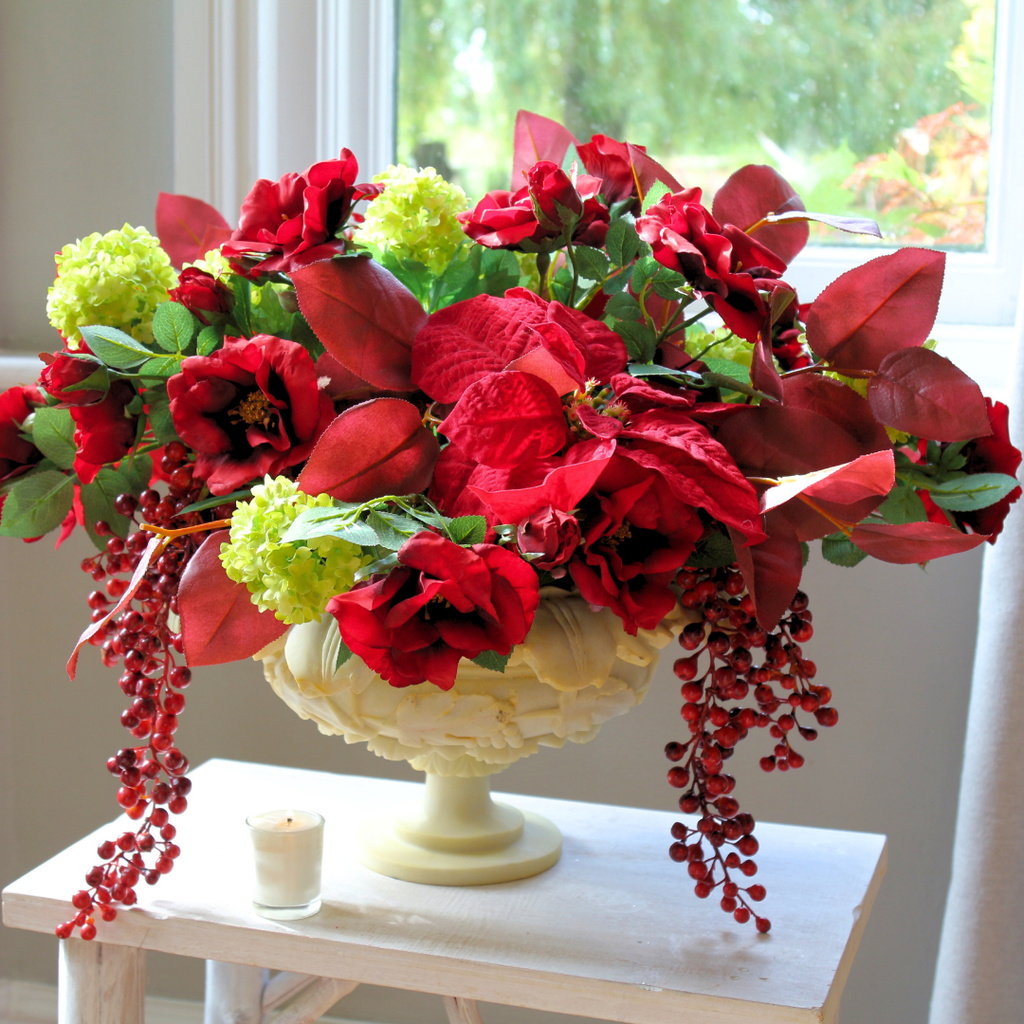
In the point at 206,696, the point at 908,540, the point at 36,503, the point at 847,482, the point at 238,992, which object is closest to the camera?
the point at 847,482

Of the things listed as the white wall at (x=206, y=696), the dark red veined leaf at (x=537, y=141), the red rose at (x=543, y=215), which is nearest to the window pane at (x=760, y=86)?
the white wall at (x=206, y=696)

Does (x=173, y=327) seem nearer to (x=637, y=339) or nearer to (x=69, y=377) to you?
(x=69, y=377)

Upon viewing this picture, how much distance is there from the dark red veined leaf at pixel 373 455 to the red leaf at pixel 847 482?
0.19 m

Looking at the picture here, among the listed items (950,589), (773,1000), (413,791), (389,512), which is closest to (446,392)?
(389,512)

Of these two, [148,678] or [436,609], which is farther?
[148,678]

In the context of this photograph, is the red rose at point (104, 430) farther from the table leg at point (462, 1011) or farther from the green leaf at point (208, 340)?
the table leg at point (462, 1011)

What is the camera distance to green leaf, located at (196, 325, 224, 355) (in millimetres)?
659

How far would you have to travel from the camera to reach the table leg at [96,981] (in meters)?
0.74

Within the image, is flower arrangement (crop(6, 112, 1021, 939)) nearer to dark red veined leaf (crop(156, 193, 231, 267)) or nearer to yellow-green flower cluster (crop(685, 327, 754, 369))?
yellow-green flower cluster (crop(685, 327, 754, 369))

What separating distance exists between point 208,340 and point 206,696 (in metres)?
0.79

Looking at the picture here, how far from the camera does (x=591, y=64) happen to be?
1.43 metres

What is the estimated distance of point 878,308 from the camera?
62 centimetres

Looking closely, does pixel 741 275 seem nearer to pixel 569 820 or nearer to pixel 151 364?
pixel 151 364

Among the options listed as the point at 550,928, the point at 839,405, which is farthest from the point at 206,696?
the point at 839,405
